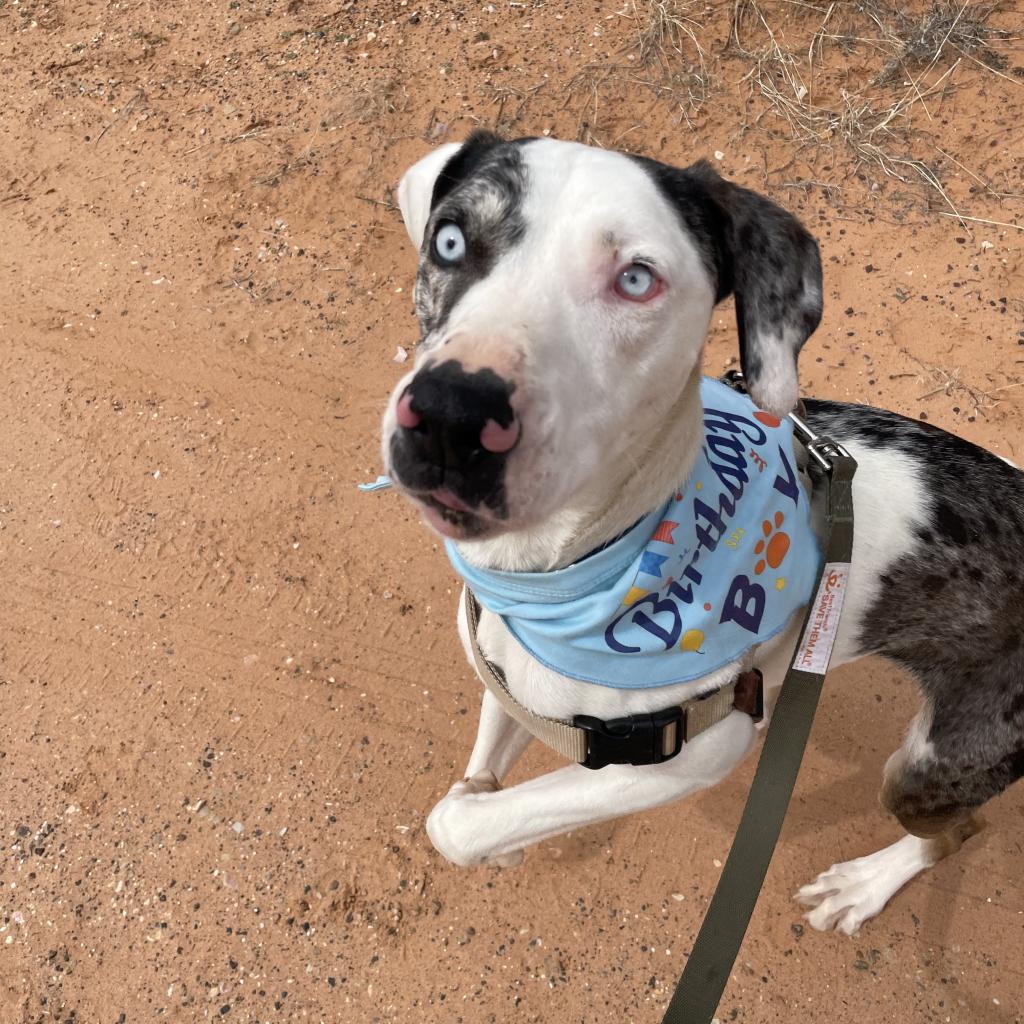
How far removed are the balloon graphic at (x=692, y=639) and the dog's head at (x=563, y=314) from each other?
0.54m

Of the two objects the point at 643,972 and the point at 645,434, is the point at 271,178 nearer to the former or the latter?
the point at 645,434

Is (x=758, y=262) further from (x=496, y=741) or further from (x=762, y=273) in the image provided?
(x=496, y=741)

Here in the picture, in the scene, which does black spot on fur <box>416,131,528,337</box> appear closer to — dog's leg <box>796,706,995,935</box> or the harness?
the harness

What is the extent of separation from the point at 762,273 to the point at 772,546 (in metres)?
0.79

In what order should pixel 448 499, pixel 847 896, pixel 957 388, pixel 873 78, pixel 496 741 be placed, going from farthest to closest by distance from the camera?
1. pixel 873 78
2. pixel 957 388
3. pixel 847 896
4. pixel 496 741
5. pixel 448 499

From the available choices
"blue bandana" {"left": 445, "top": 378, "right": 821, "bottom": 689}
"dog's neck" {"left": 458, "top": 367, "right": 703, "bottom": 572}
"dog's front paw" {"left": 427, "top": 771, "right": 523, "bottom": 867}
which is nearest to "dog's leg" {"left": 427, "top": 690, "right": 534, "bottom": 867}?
"dog's front paw" {"left": 427, "top": 771, "right": 523, "bottom": 867}

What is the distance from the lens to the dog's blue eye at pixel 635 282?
198 cm

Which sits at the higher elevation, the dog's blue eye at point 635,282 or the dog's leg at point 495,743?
the dog's blue eye at point 635,282

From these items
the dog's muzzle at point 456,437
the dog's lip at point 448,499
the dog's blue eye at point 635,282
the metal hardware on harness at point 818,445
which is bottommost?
the metal hardware on harness at point 818,445

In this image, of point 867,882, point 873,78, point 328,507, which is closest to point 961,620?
point 867,882

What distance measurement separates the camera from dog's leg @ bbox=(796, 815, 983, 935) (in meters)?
3.31

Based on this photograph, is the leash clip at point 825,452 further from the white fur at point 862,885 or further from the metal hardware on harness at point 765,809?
the white fur at point 862,885

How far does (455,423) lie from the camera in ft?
5.34

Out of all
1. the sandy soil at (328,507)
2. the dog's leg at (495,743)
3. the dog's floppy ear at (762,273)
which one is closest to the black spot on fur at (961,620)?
the dog's floppy ear at (762,273)
